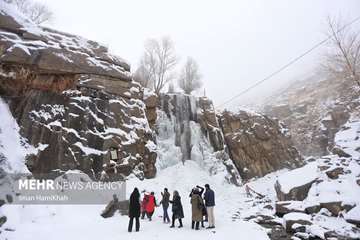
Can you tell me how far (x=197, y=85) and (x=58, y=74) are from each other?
22316 millimetres

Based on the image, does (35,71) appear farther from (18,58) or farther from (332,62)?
(332,62)

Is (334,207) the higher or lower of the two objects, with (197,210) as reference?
lower

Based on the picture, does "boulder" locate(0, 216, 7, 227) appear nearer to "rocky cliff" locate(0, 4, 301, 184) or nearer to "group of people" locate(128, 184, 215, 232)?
"group of people" locate(128, 184, 215, 232)

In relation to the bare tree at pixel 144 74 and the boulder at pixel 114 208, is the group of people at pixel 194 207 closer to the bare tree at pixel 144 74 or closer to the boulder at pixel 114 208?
the boulder at pixel 114 208

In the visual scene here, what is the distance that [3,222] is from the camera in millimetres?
7977

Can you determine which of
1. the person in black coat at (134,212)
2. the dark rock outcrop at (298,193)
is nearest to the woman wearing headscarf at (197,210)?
the person in black coat at (134,212)

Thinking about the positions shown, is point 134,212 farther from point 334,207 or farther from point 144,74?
point 144,74

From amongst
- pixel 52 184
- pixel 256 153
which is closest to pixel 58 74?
pixel 52 184

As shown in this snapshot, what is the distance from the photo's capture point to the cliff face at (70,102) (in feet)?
43.5

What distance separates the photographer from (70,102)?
48.1ft

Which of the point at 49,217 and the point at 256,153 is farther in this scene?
the point at 256,153

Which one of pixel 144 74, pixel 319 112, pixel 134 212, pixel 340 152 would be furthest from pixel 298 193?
pixel 319 112

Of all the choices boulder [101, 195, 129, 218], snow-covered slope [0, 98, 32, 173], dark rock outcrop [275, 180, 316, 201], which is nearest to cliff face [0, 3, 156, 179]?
snow-covered slope [0, 98, 32, 173]

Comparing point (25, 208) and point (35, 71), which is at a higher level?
point (35, 71)
